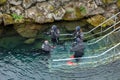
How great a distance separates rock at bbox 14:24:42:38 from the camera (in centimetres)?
3098

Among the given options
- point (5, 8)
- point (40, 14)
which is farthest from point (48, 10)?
point (5, 8)

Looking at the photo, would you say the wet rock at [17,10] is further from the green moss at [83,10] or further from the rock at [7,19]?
the green moss at [83,10]

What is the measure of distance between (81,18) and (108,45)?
6883 millimetres

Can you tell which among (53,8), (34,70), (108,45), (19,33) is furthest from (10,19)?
(108,45)

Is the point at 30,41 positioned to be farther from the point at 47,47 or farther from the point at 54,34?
the point at 47,47

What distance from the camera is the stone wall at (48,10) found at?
32.5 metres

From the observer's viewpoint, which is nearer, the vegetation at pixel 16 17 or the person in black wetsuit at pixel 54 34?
the person in black wetsuit at pixel 54 34

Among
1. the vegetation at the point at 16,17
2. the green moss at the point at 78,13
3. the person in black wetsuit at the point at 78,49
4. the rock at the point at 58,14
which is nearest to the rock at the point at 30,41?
the vegetation at the point at 16,17

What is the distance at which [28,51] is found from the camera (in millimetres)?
28422

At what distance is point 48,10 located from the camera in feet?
107

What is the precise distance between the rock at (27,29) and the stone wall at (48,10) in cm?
55

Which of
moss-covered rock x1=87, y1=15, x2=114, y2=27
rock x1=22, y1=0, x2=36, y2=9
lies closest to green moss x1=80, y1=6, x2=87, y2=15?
moss-covered rock x1=87, y1=15, x2=114, y2=27

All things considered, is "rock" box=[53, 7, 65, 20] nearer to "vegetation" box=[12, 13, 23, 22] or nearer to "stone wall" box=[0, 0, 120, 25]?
"stone wall" box=[0, 0, 120, 25]

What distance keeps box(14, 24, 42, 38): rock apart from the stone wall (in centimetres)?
55
